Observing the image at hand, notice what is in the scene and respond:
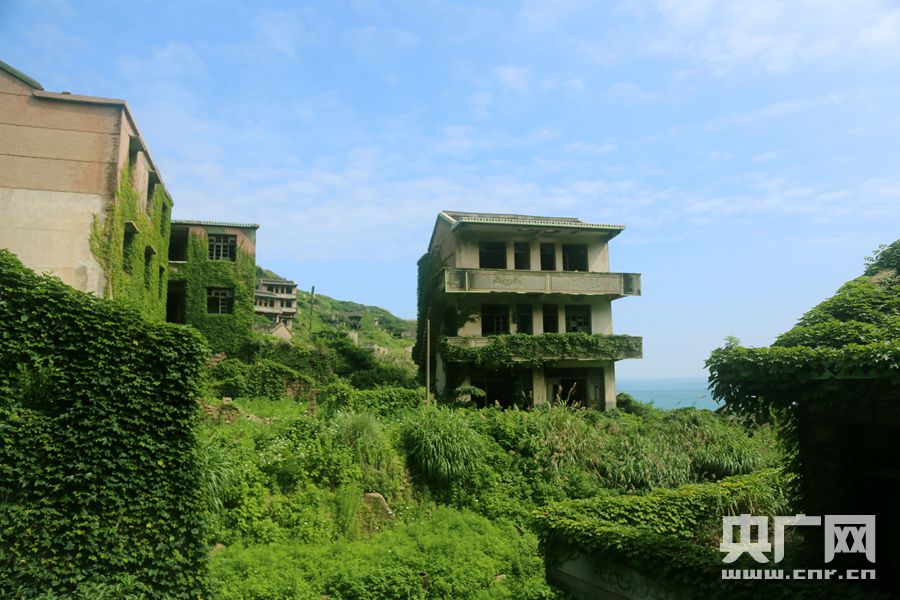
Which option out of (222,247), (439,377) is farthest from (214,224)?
(439,377)

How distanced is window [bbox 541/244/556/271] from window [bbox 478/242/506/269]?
201 cm

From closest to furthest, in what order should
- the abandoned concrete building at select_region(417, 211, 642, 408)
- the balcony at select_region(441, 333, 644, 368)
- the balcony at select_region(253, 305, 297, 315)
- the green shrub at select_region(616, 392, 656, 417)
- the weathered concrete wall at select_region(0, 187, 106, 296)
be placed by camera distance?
the weathered concrete wall at select_region(0, 187, 106, 296) < the balcony at select_region(441, 333, 644, 368) < the abandoned concrete building at select_region(417, 211, 642, 408) < the green shrub at select_region(616, 392, 656, 417) < the balcony at select_region(253, 305, 297, 315)

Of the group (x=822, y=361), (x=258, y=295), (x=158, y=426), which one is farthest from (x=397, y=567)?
(x=258, y=295)

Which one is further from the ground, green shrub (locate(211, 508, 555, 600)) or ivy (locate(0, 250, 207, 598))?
ivy (locate(0, 250, 207, 598))

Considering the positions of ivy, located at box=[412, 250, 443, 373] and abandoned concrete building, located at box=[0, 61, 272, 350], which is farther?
ivy, located at box=[412, 250, 443, 373]

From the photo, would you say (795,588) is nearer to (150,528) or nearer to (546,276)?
(150,528)

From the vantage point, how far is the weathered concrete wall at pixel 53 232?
56.6 ft

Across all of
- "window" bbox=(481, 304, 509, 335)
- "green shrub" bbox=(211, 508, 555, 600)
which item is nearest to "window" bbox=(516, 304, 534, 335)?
"window" bbox=(481, 304, 509, 335)

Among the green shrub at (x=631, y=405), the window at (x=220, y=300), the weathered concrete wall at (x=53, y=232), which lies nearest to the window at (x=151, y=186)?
the weathered concrete wall at (x=53, y=232)

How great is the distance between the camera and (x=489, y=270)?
23969mm

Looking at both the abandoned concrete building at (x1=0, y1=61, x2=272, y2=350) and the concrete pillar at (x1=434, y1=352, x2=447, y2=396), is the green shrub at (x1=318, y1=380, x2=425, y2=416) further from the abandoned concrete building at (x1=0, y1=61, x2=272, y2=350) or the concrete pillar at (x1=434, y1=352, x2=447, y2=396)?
the abandoned concrete building at (x1=0, y1=61, x2=272, y2=350)

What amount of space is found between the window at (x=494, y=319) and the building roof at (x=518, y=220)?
389 cm

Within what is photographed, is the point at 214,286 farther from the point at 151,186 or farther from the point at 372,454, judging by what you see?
the point at 372,454

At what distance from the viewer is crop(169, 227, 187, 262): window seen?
2850cm
